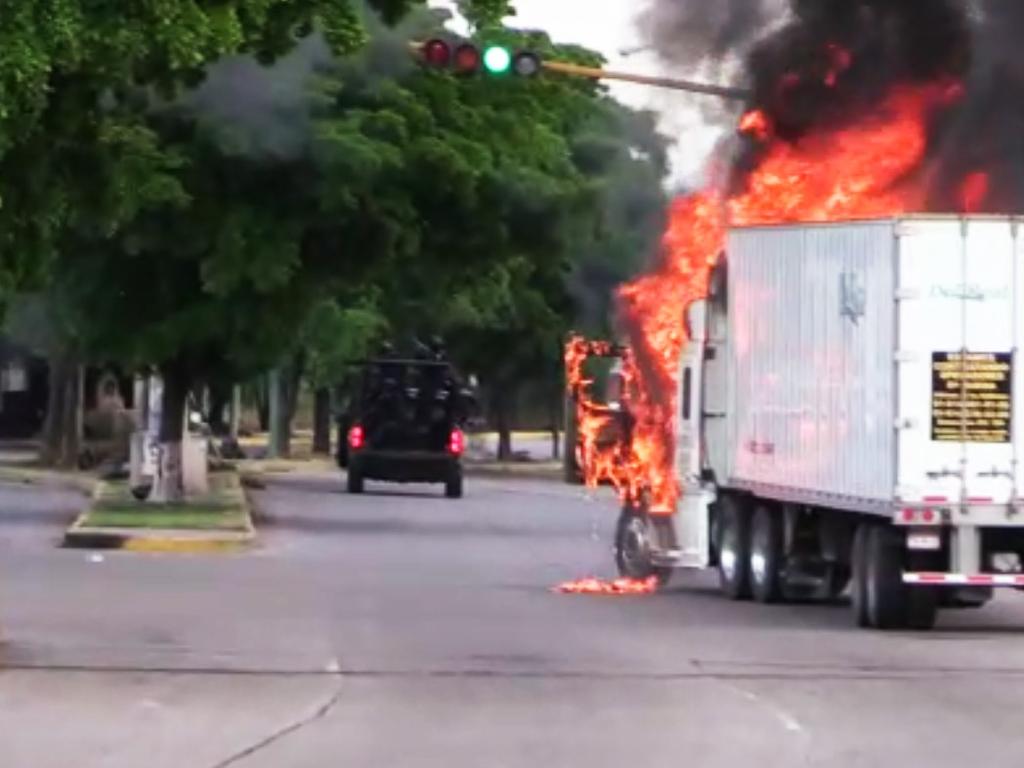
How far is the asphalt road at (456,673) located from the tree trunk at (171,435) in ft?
26.5

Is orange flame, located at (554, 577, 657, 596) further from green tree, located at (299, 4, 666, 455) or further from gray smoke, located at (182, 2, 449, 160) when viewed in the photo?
gray smoke, located at (182, 2, 449, 160)

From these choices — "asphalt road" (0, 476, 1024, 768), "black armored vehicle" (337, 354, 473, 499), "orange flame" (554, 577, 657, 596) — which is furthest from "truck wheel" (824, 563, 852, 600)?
"black armored vehicle" (337, 354, 473, 499)

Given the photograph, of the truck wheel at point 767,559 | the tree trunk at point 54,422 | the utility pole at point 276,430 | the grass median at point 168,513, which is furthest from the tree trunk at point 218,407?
the truck wheel at point 767,559

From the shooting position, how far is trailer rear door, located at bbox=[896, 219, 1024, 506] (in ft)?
A: 66.3

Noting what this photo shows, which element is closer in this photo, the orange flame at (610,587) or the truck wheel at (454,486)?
the orange flame at (610,587)

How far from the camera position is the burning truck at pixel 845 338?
20328 mm

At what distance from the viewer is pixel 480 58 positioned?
1022 inches

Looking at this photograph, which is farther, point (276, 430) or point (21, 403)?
point (21, 403)

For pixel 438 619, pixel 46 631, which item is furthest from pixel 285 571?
pixel 46 631

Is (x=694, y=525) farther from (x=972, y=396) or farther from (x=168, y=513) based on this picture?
(x=168, y=513)

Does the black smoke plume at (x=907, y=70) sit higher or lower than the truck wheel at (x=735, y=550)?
higher

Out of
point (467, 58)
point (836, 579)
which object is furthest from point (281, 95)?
point (836, 579)

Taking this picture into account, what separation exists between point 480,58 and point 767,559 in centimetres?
596

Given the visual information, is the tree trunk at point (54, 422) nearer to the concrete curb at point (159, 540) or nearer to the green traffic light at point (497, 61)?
the concrete curb at point (159, 540)
